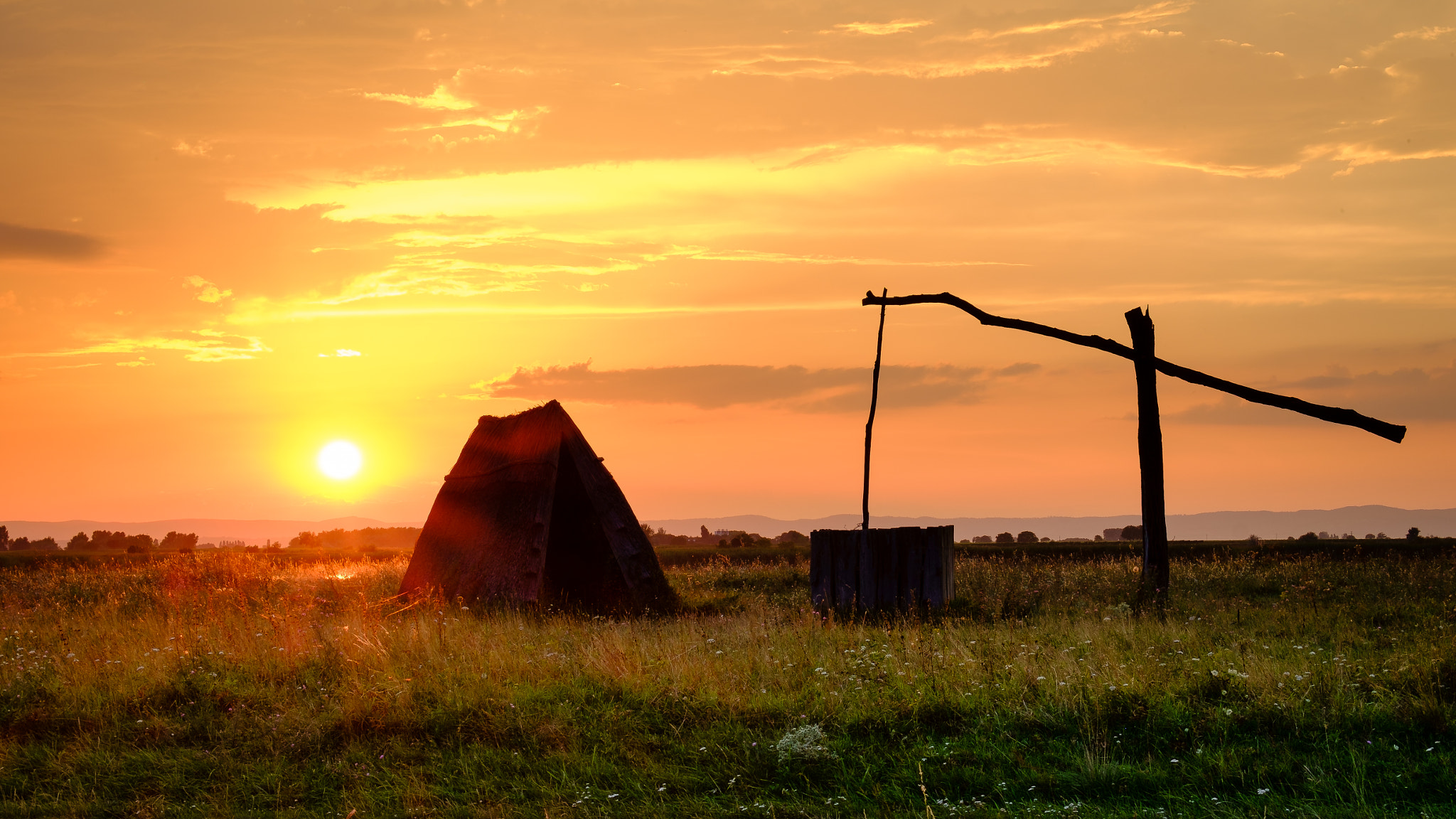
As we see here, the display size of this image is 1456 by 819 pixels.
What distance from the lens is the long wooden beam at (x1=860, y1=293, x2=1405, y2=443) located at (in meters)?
14.8

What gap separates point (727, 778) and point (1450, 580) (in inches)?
635

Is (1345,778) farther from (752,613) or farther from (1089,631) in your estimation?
(752,613)

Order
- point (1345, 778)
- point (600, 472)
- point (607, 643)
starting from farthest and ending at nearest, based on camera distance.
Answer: point (600, 472), point (607, 643), point (1345, 778)

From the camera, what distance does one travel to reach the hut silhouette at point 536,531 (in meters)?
16.2

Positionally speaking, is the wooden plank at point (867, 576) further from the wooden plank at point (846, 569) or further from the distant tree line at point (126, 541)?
the distant tree line at point (126, 541)

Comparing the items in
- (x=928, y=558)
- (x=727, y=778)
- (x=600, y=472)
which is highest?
(x=600, y=472)

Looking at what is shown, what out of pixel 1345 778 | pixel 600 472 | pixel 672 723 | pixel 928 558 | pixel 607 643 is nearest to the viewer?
pixel 1345 778

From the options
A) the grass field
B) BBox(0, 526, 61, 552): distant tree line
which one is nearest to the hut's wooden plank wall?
the grass field

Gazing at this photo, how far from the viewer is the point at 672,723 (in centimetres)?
859

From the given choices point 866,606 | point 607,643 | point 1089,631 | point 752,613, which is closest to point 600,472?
point 752,613

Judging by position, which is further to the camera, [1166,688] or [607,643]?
[607,643]

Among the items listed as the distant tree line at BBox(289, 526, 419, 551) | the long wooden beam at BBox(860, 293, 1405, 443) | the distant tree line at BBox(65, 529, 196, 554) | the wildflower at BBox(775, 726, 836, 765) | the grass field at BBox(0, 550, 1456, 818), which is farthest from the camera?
the distant tree line at BBox(65, 529, 196, 554)

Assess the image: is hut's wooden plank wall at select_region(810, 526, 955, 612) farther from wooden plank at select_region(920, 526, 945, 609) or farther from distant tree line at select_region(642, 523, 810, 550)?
distant tree line at select_region(642, 523, 810, 550)

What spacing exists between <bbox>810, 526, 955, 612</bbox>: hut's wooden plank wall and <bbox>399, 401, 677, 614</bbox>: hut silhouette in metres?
2.62
